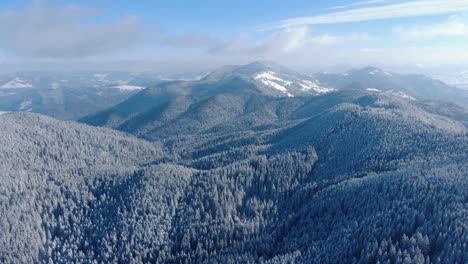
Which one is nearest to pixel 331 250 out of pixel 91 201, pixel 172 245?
pixel 172 245

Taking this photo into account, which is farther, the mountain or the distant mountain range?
the mountain

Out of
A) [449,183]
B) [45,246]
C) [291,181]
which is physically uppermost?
[449,183]

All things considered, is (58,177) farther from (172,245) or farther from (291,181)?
(291,181)

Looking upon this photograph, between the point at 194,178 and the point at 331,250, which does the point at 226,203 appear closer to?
the point at 194,178

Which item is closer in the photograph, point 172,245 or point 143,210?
point 172,245

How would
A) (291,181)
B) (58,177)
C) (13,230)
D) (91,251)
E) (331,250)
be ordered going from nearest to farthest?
(331,250), (91,251), (13,230), (291,181), (58,177)

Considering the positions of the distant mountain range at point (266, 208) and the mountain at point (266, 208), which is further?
the mountain at point (266, 208)

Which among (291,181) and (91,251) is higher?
(291,181)

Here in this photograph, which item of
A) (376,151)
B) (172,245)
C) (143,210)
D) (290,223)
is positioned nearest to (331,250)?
(290,223)

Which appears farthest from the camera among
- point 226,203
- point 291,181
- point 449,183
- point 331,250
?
point 291,181
